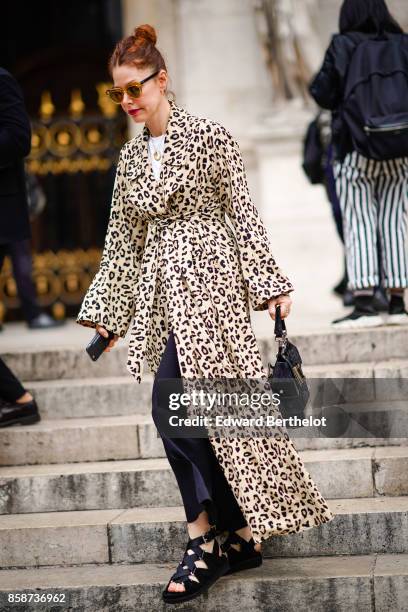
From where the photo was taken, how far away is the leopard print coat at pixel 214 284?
4.26 m

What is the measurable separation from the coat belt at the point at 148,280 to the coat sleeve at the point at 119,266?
0.38 ft

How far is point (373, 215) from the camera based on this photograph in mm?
6609

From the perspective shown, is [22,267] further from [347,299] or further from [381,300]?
[381,300]

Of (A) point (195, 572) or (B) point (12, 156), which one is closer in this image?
(A) point (195, 572)

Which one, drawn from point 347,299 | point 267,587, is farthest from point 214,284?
point 347,299

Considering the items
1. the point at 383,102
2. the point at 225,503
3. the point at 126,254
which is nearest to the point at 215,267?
the point at 126,254

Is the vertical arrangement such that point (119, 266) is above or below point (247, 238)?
below

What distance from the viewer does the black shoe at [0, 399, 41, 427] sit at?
19.1ft

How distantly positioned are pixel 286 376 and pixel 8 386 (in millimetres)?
2106

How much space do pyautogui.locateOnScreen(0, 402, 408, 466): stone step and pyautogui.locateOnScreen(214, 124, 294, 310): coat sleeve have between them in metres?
1.35

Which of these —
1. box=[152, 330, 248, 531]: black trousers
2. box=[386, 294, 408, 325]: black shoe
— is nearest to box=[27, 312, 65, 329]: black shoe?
box=[386, 294, 408, 325]: black shoe

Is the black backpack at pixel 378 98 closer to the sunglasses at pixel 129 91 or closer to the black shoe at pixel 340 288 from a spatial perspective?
the black shoe at pixel 340 288

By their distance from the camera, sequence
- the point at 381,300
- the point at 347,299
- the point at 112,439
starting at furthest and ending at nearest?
the point at 347,299, the point at 381,300, the point at 112,439

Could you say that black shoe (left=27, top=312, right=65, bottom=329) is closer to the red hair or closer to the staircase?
the staircase
